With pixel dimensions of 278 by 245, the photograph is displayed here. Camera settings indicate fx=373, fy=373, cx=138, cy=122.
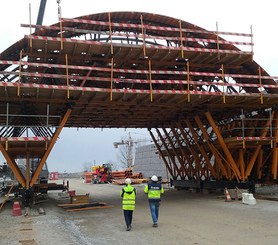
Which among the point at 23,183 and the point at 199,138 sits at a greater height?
the point at 199,138

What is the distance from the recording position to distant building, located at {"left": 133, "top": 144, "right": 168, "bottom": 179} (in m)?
44.6

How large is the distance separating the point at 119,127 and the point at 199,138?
7.24 m

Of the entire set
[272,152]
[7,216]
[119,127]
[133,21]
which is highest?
[133,21]

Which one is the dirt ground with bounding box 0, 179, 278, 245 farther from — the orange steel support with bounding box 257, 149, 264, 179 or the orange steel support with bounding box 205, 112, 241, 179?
the orange steel support with bounding box 257, 149, 264, 179

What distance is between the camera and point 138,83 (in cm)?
1703

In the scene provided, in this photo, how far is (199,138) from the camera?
67.4 ft

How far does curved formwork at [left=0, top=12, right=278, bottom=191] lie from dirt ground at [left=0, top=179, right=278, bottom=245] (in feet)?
12.5

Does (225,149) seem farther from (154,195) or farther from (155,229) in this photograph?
(155,229)

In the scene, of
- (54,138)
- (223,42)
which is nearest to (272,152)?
(223,42)

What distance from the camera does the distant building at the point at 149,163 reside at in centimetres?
4456

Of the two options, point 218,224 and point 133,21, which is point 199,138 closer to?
point 133,21

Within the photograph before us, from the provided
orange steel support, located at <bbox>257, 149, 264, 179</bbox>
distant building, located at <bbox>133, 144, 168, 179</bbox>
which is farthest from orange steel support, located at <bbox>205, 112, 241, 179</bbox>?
distant building, located at <bbox>133, 144, 168, 179</bbox>

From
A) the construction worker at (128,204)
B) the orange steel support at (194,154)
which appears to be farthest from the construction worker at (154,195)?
the orange steel support at (194,154)

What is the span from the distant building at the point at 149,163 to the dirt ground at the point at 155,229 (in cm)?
2974
